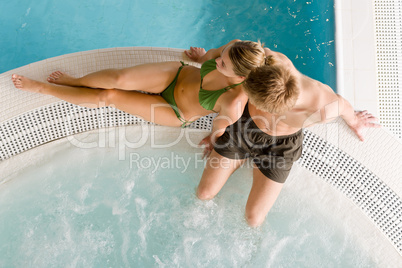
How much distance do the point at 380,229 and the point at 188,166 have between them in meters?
1.47

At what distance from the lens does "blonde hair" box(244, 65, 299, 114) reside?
72.1 inches

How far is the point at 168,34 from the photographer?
3508 mm

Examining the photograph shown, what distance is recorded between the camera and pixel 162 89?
99.0 inches

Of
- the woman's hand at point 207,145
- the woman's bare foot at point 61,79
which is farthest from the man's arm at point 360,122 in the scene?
the woman's bare foot at point 61,79

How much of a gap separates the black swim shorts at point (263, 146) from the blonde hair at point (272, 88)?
1.73 feet

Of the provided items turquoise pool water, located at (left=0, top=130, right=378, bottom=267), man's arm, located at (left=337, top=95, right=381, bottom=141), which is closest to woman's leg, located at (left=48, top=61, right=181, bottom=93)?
turquoise pool water, located at (left=0, top=130, right=378, bottom=267)

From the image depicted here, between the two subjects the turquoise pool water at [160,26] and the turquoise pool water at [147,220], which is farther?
the turquoise pool water at [160,26]

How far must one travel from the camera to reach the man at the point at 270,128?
1869 mm

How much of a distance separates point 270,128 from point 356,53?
1.37 metres

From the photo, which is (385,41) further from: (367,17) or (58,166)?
(58,166)

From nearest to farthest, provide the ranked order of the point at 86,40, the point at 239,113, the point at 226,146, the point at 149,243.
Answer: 1. the point at 239,113
2. the point at 226,146
3. the point at 149,243
4. the point at 86,40

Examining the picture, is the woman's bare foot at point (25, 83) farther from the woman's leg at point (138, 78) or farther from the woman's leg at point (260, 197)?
the woman's leg at point (260, 197)

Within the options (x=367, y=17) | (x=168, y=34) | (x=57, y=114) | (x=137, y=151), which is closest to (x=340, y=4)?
(x=367, y=17)

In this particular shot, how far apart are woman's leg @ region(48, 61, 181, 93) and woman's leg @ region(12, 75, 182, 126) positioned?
0.17 ft
